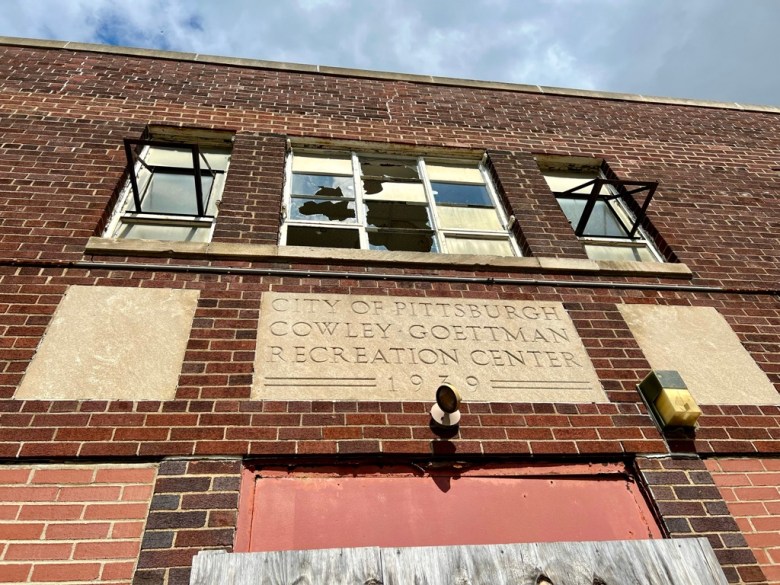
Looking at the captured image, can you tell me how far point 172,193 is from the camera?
566cm

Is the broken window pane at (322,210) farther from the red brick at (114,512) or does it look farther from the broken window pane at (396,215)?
the red brick at (114,512)

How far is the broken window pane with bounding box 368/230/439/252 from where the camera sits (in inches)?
215

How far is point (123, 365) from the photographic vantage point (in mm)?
3691

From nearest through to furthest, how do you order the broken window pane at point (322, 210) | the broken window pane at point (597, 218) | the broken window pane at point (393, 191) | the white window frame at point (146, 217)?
the white window frame at point (146, 217) → the broken window pane at point (322, 210) → the broken window pane at point (393, 191) → the broken window pane at point (597, 218)

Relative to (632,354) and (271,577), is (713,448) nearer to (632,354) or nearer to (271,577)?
(632,354)

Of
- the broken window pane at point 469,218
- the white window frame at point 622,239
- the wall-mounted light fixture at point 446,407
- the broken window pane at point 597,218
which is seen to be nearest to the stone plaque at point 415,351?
the wall-mounted light fixture at point 446,407

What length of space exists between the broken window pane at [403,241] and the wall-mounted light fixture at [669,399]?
234cm

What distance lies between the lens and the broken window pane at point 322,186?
231 inches

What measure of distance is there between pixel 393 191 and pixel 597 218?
2.41 metres

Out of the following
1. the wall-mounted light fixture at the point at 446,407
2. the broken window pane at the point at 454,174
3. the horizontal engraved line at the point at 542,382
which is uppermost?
the broken window pane at the point at 454,174

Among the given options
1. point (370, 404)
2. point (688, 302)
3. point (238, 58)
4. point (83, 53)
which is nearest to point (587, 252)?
point (688, 302)

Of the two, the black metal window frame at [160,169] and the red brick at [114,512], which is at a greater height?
the black metal window frame at [160,169]

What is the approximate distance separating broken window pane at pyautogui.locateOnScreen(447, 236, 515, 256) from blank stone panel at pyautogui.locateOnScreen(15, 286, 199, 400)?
8.43 feet

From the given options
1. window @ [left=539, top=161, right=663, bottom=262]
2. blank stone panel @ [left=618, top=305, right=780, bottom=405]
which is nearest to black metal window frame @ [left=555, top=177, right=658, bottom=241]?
window @ [left=539, top=161, right=663, bottom=262]
